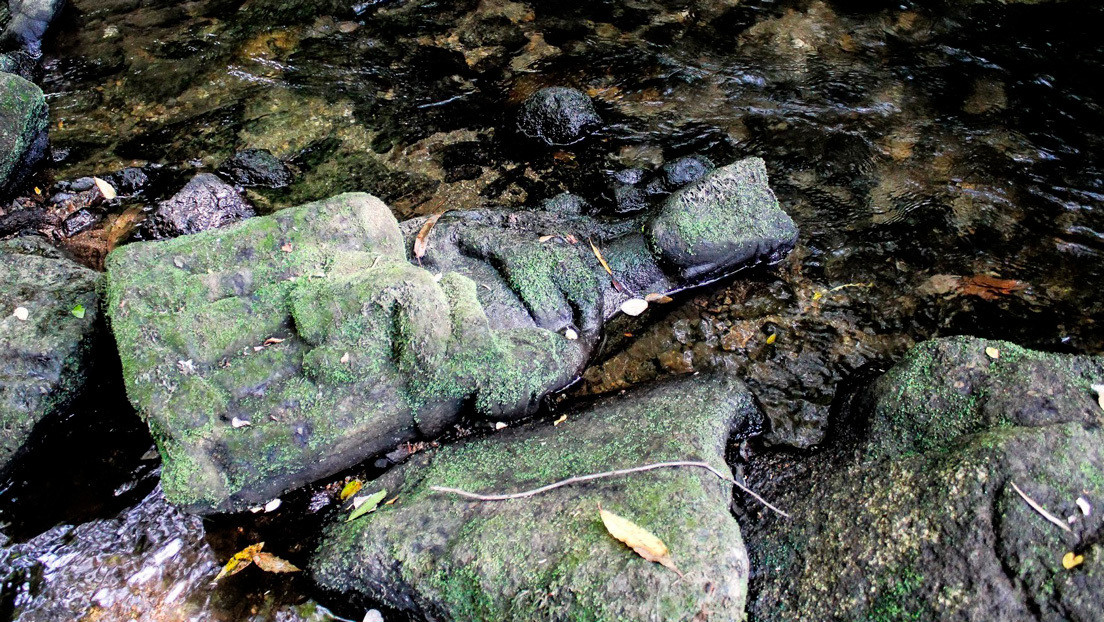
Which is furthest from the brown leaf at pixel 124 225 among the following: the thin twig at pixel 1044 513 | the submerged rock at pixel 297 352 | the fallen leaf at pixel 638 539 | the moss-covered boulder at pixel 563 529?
the thin twig at pixel 1044 513

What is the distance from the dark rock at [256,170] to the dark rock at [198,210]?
0.21m

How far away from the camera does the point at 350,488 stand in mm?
3760

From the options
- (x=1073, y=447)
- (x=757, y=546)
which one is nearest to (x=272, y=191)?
(x=757, y=546)

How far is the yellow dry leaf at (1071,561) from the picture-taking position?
268 centimetres

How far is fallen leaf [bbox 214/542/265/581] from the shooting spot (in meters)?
3.50

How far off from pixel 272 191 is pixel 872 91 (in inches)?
200

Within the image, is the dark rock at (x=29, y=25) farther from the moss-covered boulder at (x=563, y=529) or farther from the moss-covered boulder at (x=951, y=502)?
the moss-covered boulder at (x=951, y=502)

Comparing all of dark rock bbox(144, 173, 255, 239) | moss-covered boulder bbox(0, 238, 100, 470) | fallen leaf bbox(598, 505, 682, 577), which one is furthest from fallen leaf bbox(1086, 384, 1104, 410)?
dark rock bbox(144, 173, 255, 239)

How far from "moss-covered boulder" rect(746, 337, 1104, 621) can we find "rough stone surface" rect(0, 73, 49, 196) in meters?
5.77

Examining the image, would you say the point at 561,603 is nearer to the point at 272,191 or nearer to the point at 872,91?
the point at 272,191

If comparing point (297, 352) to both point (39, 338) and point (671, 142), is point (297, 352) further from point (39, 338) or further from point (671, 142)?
point (671, 142)

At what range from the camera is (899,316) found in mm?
4555

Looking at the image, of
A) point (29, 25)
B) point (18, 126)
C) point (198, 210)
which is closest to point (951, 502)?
point (198, 210)

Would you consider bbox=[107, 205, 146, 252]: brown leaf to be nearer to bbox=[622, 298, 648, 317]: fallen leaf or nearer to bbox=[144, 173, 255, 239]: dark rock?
bbox=[144, 173, 255, 239]: dark rock
